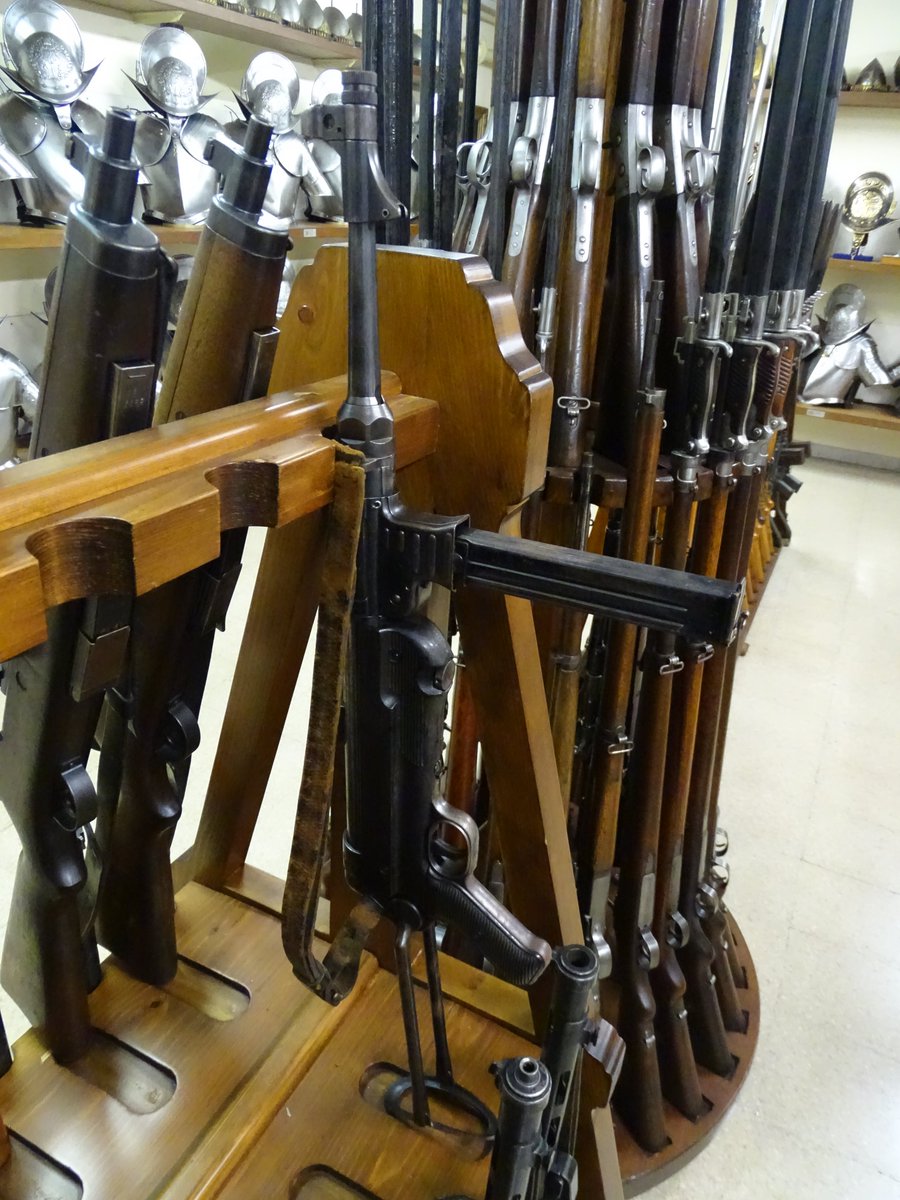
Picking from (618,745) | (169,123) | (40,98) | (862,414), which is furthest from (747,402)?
(862,414)

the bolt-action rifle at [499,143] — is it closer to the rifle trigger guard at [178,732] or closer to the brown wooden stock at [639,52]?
the brown wooden stock at [639,52]

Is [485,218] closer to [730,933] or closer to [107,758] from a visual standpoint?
[107,758]

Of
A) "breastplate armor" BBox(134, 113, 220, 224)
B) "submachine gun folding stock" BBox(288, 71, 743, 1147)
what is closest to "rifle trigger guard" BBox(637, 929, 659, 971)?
"submachine gun folding stock" BBox(288, 71, 743, 1147)

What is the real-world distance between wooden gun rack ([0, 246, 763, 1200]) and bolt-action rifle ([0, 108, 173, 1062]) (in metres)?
0.04

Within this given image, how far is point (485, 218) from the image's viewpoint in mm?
903

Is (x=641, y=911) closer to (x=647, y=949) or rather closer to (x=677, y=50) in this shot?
(x=647, y=949)

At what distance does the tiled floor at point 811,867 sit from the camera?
124 cm

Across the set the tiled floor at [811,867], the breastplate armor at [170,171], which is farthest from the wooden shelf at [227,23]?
the tiled floor at [811,867]

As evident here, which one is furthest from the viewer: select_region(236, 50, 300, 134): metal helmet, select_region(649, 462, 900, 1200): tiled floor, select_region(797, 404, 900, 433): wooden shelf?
select_region(797, 404, 900, 433): wooden shelf

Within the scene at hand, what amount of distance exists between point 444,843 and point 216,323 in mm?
390

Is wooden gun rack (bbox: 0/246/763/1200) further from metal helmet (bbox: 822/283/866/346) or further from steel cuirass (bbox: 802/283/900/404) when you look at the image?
metal helmet (bbox: 822/283/866/346)

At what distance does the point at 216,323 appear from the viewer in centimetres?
55

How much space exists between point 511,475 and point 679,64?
560 mm

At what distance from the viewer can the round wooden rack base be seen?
1.16 meters
